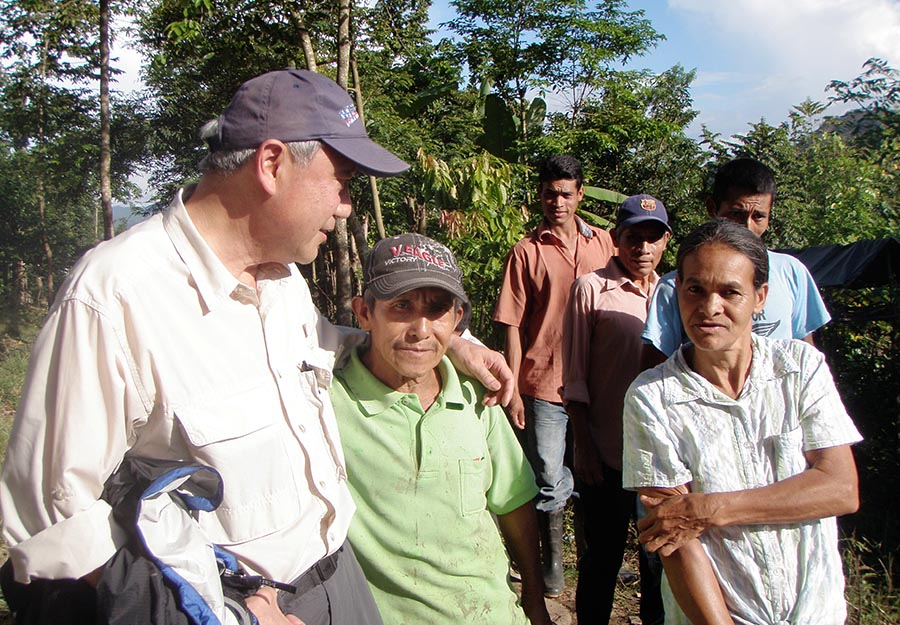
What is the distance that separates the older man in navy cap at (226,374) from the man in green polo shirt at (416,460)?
0.13 meters

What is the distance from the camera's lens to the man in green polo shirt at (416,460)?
202 centimetres

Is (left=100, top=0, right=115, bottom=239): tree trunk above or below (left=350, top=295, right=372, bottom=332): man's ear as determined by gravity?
above

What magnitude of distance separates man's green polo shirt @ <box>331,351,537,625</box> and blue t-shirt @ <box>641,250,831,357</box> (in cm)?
96

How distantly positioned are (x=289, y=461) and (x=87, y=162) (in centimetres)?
1907

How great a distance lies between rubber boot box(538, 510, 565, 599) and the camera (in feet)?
12.4

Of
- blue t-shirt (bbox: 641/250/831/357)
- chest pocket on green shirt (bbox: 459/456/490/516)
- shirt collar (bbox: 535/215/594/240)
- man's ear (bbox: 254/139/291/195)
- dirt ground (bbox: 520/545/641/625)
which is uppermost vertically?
shirt collar (bbox: 535/215/594/240)

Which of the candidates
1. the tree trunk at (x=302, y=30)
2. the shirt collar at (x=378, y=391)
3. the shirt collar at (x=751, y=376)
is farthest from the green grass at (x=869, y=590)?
the tree trunk at (x=302, y=30)

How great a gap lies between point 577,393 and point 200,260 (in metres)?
2.08

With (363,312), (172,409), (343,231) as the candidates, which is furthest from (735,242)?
(343,231)

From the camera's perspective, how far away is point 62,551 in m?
1.32

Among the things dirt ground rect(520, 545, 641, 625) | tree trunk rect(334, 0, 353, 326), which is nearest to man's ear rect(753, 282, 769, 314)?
dirt ground rect(520, 545, 641, 625)

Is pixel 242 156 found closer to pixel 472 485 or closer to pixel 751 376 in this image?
pixel 472 485

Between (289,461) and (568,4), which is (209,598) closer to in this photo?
(289,461)

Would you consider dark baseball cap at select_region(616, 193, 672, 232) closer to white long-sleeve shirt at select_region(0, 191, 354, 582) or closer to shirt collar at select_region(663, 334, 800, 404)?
shirt collar at select_region(663, 334, 800, 404)
